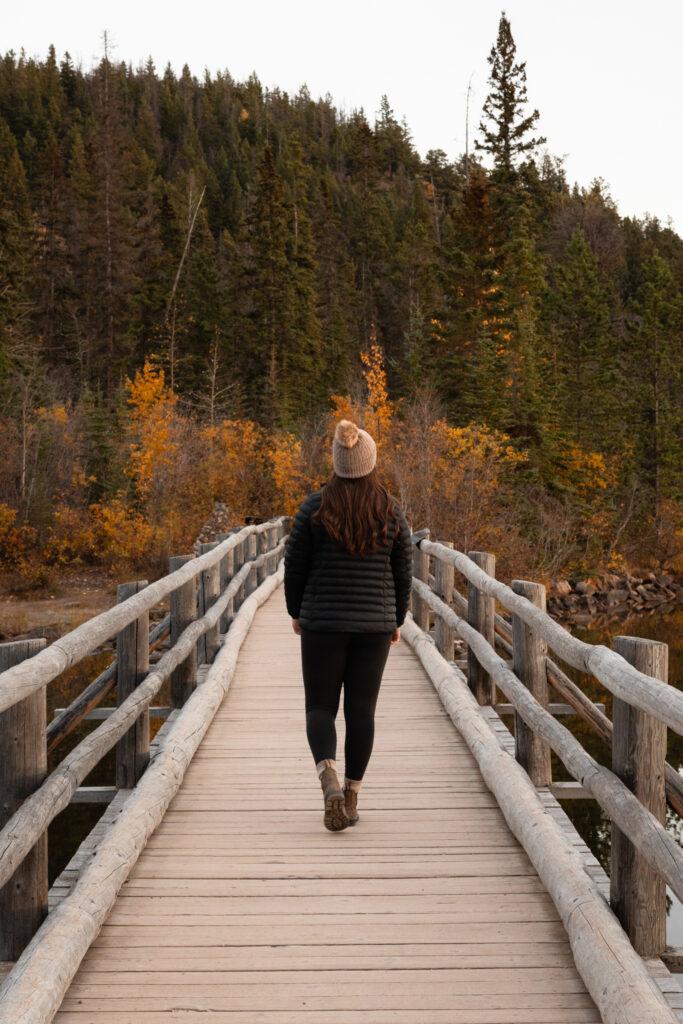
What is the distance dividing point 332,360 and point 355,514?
51.9m

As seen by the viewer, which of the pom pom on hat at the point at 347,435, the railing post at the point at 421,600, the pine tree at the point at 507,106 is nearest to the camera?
the pom pom on hat at the point at 347,435

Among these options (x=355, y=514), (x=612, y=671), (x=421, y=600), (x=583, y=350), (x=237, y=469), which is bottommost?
(x=421, y=600)

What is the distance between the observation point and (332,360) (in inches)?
2179

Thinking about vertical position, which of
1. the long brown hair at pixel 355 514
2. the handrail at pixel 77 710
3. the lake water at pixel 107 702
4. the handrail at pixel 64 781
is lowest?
the lake water at pixel 107 702

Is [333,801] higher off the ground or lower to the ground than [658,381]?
lower

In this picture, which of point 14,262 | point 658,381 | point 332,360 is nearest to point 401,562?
point 658,381

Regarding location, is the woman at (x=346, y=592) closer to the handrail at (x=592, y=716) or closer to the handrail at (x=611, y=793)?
the handrail at (x=611, y=793)

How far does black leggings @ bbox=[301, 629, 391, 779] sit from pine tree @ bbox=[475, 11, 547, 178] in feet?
121

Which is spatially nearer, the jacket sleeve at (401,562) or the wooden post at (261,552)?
the jacket sleeve at (401,562)

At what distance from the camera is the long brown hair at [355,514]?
421 cm

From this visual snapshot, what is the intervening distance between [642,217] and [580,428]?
4315cm

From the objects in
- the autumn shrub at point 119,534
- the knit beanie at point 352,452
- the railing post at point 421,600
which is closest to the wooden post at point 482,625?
the knit beanie at point 352,452

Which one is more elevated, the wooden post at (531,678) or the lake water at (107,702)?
the wooden post at (531,678)

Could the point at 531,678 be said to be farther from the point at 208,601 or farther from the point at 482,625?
the point at 208,601
